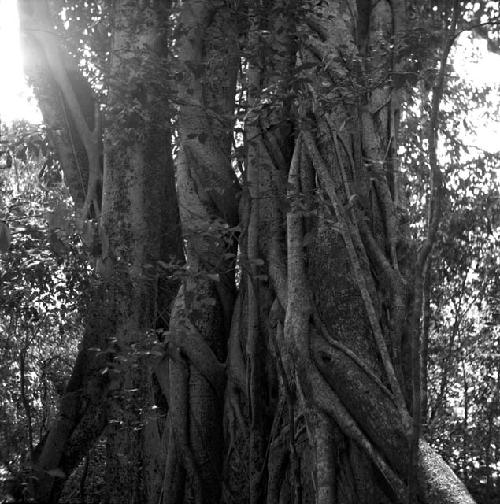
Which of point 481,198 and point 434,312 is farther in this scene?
point 434,312

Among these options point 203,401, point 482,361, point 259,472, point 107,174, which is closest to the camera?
A: point 259,472

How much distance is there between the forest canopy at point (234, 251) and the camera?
14.6 feet

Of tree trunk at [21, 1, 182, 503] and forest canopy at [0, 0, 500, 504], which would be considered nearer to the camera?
forest canopy at [0, 0, 500, 504]

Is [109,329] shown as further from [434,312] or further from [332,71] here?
[434,312]

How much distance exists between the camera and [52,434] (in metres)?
5.54

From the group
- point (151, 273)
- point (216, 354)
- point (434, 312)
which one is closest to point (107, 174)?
point (151, 273)

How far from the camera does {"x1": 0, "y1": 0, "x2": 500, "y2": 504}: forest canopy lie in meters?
4.45

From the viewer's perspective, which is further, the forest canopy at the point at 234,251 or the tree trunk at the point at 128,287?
the tree trunk at the point at 128,287

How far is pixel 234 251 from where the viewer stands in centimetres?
609

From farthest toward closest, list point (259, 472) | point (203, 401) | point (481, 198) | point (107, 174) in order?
point (481, 198), point (107, 174), point (203, 401), point (259, 472)

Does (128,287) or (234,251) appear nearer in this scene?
(128,287)

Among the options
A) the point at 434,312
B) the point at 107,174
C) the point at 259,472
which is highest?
the point at 434,312

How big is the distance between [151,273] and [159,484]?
1.35m

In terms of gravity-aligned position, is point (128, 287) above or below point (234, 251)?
below
